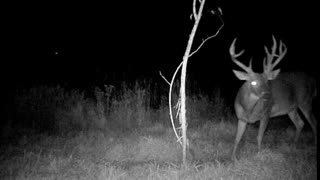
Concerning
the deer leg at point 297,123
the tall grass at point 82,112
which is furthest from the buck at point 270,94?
the tall grass at point 82,112

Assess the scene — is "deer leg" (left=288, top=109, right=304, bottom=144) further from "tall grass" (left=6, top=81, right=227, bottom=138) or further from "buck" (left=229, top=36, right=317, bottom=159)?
"tall grass" (left=6, top=81, right=227, bottom=138)

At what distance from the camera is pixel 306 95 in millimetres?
7441

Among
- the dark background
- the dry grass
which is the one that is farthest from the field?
the dark background

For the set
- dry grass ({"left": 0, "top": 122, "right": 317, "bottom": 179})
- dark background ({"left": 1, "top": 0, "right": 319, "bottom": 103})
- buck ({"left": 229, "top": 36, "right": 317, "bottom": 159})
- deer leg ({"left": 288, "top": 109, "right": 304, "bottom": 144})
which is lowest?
dry grass ({"left": 0, "top": 122, "right": 317, "bottom": 179})

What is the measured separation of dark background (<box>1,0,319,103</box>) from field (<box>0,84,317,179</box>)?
19.3 feet

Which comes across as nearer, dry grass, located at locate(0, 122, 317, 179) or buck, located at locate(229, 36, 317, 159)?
dry grass, located at locate(0, 122, 317, 179)

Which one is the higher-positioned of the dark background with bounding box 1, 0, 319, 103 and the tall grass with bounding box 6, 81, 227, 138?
the dark background with bounding box 1, 0, 319, 103

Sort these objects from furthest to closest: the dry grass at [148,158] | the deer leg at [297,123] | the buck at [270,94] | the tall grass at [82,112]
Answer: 1. the tall grass at [82,112]
2. the deer leg at [297,123]
3. the buck at [270,94]
4. the dry grass at [148,158]

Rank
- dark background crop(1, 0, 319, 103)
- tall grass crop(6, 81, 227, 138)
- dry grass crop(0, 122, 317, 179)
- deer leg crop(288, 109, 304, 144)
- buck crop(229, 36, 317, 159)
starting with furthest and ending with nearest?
dark background crop(1, 0, 319, 103) < tall grass crop(6, 81, 227, 138) < deer leg crop(288, 109, 304, 144) < buck crop(229, 36, 317, 159) < dry grass crop(0, 122, 317, 179)

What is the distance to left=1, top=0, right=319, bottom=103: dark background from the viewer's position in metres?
17.4

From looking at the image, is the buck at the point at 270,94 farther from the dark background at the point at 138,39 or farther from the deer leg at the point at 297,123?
the dark background at the point at 138,39

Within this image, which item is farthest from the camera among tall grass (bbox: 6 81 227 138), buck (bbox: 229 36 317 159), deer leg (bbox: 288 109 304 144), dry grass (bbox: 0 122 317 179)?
tall grass (bbox: 6 81 227 138)

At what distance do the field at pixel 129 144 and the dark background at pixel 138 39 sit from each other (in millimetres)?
5879

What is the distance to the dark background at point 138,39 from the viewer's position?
57.2ft
